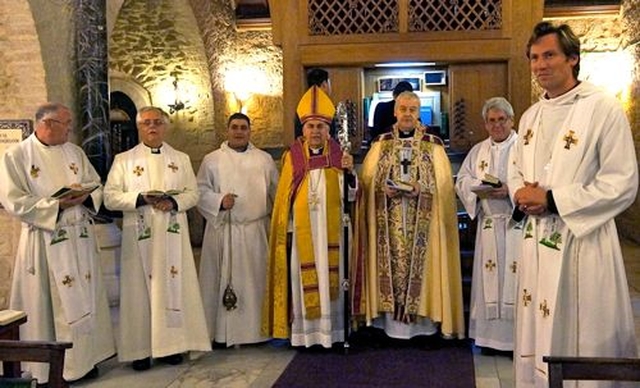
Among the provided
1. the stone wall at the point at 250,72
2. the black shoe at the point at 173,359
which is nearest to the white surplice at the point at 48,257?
the black shoe at the point at 173,359

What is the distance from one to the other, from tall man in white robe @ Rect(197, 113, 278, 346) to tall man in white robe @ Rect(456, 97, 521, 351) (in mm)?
1604

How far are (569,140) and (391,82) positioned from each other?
4.78 metres

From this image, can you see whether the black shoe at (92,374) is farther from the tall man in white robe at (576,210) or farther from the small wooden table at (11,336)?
the tall man in white robe at (576,210)

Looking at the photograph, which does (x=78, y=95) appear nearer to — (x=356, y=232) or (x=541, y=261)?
(x=356, y=232)

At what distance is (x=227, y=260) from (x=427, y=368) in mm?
1719

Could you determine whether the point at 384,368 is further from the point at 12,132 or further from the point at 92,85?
the point at 12,132

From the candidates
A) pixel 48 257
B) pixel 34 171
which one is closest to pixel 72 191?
pixel 34 171

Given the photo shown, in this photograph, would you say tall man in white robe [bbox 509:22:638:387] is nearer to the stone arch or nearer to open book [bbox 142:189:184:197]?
open book [bbox 142:189:184:197]

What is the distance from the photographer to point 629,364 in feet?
7.13

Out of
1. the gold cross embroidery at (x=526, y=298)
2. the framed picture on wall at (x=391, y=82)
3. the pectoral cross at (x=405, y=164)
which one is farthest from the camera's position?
the framed picture on wall at (x=391, y=82)

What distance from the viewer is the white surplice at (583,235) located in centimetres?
289

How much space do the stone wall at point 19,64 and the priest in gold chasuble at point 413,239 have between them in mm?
2559

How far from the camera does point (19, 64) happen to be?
512 cm

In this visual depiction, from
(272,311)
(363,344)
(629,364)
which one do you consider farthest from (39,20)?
(629,364)
